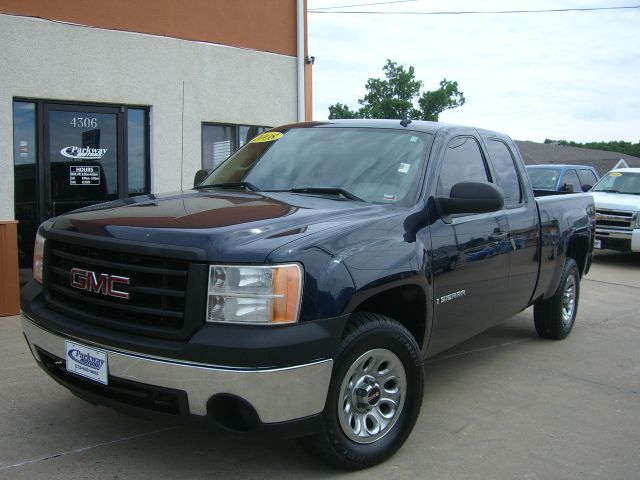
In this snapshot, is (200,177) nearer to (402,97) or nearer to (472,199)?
(472,199)

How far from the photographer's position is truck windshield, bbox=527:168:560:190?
51.6 ft

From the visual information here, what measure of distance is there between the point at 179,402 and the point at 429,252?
1707 millimetres

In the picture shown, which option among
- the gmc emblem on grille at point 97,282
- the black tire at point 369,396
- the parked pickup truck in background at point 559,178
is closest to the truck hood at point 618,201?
the parked pickup truck in background at point 559,178

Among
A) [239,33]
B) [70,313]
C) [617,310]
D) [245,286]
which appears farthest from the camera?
[239,33]

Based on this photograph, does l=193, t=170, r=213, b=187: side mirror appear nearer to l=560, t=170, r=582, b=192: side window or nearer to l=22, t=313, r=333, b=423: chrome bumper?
l=22, t=313, r=333, b=423: chrome bumper

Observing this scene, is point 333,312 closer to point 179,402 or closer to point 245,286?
point 245,286

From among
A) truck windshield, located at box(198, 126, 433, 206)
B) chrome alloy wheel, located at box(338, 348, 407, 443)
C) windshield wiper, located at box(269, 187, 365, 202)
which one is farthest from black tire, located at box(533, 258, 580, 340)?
chrome alloy wheel, located at box(338, 348, 407, 443)

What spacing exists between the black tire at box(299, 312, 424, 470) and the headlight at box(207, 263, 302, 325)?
416 millimetres

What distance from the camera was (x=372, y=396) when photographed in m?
Result: 3.46

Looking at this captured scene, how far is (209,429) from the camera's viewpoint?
3.00 m

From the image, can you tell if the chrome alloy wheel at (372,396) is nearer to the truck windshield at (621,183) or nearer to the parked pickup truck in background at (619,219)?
the parked pickup truck in background at (619,219)

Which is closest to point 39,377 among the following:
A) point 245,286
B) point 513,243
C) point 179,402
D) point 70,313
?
point 70,313

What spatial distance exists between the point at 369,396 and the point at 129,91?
21.6 feet

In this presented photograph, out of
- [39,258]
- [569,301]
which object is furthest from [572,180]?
[39,258]
